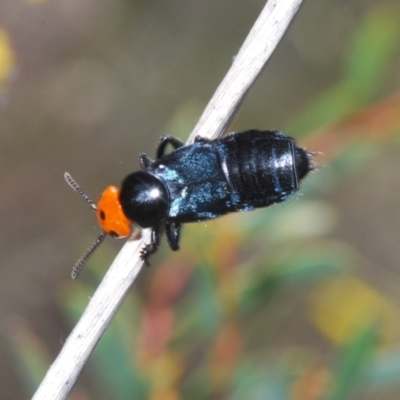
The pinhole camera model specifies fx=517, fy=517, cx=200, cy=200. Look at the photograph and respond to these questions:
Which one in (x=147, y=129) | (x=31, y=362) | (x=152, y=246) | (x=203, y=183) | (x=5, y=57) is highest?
(x=147, y=129)

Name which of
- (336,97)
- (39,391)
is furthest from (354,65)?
(39,391)

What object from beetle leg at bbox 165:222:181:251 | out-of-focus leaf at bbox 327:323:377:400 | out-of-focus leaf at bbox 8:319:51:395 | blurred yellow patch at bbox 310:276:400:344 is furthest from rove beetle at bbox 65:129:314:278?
blurred yellow patch at bbox 310:276:400:344

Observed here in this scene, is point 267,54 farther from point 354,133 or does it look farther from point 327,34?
point 327,34

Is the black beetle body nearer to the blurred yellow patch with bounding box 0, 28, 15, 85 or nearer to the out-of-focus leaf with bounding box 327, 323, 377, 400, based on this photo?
the out-of-focus leaf with bounding box 327, 323, 377, 400

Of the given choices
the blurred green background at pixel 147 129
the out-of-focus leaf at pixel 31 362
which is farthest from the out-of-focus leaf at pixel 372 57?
the out-of-focus leaf at pixel 31 362

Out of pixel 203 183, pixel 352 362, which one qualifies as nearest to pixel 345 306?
pixel 352 362

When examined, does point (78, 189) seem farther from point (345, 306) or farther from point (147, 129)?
point (345, 306)
